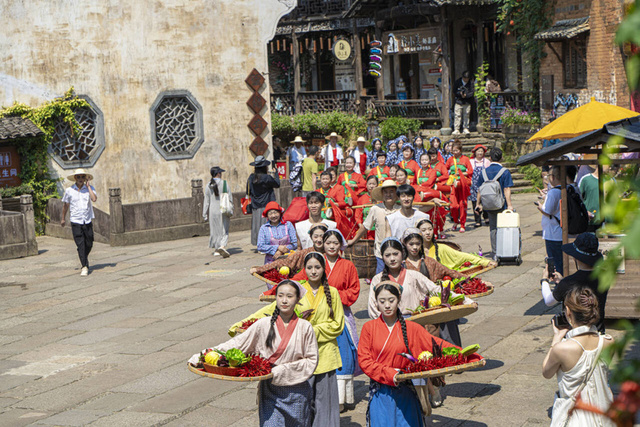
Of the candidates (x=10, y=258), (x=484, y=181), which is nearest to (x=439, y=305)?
(x=484, y=181)

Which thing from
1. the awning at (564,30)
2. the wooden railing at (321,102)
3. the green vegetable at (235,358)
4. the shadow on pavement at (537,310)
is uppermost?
the awning at (564,30)

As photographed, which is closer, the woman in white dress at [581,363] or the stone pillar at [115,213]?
the woman in white dress at [581,363]

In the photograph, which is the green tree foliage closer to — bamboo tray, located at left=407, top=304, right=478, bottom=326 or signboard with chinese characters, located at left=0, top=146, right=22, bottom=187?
signboard with chinese characters, located at left=0, top=146, right=22, bottom=187

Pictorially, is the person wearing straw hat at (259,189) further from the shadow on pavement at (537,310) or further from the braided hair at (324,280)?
the braided hair at (324,280)

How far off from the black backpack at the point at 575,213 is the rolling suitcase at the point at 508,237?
3607 millimetres

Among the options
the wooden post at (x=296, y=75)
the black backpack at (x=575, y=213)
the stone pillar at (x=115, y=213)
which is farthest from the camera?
the wooden post at (x=296, y=75)

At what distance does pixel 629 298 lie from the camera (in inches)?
368

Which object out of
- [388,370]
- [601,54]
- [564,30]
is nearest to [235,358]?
[388,370]

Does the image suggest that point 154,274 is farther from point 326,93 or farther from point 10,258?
point 326,93

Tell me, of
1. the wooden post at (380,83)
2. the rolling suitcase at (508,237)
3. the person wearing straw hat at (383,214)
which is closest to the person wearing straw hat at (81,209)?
the person wearing straw hat at (383,214)

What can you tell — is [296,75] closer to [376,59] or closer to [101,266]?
[376,59]

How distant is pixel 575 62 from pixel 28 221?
48.9 ft

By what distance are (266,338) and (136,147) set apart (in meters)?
16.0

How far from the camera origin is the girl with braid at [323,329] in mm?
6445
